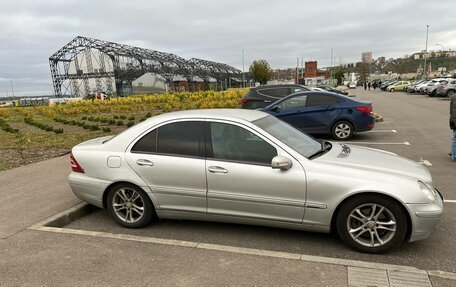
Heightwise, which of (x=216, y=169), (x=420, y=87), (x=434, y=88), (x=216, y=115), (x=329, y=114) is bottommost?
(x=420, y=87)

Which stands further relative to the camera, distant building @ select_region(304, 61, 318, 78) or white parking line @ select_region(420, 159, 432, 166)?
distant building @ select_region(304, 61, 318, 78)

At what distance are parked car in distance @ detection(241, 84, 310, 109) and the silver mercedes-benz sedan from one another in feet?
32.9

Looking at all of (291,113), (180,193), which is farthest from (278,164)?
(291,113)

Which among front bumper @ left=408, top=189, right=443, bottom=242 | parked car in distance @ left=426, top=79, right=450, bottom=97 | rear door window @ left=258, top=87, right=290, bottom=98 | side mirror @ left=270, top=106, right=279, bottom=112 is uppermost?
rear door window @ left=258, top=87, right=290, bottom=98

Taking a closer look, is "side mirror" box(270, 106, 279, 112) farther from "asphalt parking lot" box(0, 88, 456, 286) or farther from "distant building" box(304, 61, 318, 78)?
"distant building" box(304, 61, 318, 78)

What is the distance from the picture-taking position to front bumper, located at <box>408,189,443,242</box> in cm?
335

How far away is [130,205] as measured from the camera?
430 cm

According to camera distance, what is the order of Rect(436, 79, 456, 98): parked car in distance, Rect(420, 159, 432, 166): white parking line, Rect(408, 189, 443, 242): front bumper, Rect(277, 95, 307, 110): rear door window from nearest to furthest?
Rect(408, 189, 443, 242): front bumper → Rect(420, 159, 432, 166): white parking line → Rect(277, 95, 307, 110): rear door window → Rect(436, 79, 456, 98): parked car in distance

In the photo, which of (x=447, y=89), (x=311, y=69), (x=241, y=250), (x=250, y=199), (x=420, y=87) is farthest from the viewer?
(x=311, y=69)

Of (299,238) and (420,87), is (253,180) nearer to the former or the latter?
(299,238)

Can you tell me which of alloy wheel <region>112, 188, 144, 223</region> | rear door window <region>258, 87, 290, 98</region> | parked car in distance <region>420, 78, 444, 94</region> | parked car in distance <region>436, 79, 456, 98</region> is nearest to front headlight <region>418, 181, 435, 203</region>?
alloy wheel <region>112, 188, 144, 223</region>

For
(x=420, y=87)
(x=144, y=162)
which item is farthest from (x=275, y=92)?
(x=420, y=87)

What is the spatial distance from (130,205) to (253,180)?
1.60m

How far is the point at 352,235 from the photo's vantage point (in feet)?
11.7
